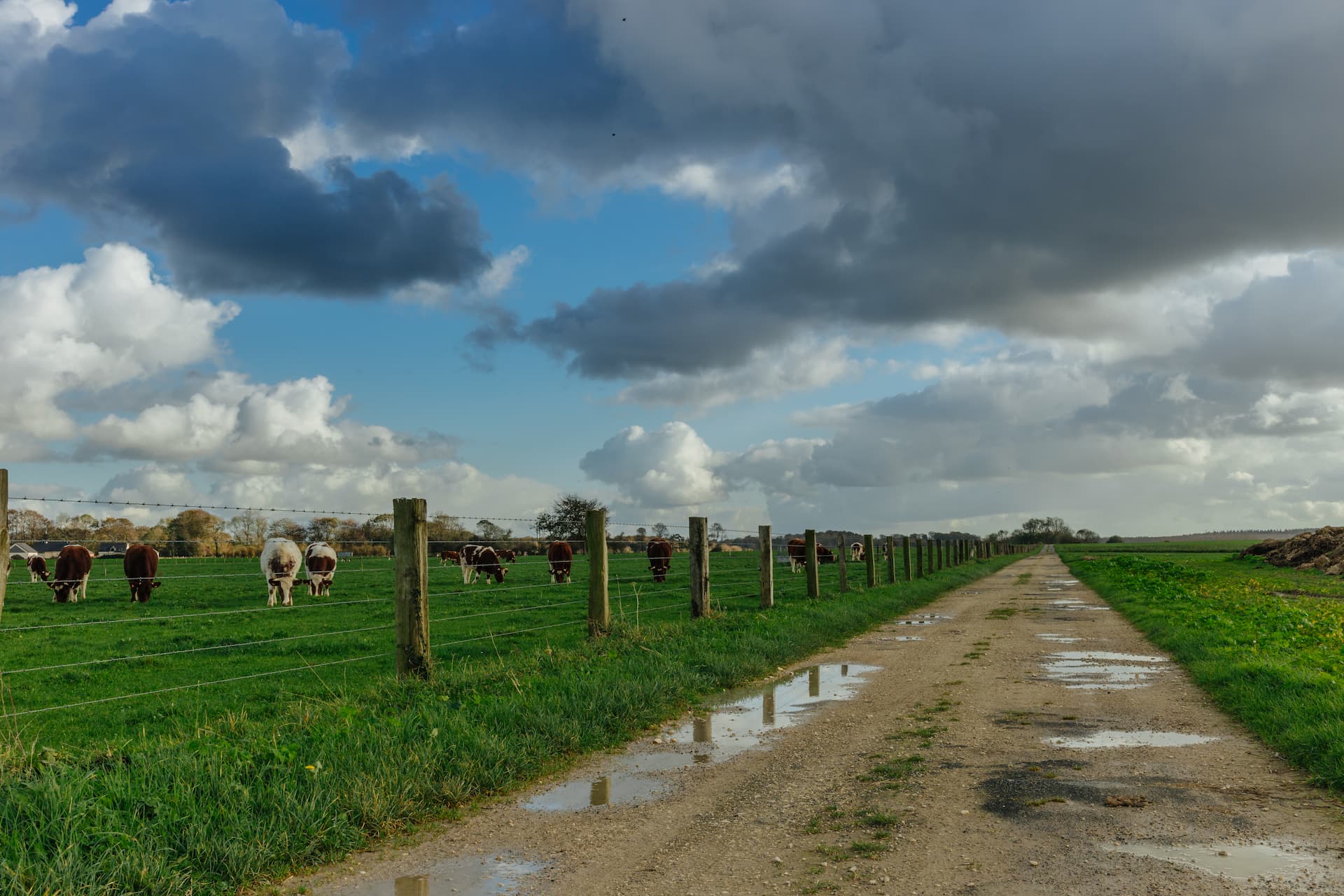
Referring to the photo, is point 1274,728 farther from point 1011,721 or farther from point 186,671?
point 186,671

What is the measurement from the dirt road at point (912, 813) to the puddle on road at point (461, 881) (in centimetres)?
2

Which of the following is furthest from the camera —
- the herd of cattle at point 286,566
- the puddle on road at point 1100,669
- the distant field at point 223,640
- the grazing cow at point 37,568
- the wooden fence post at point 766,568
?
the grazing cow at point 37,568

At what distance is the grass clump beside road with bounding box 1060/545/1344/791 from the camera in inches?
276

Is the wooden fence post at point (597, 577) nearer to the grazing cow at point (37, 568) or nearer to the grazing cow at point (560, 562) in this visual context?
the grazing cow at point (560, 562)

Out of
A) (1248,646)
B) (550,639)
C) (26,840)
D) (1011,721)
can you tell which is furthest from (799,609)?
(26,840)

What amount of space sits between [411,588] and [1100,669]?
850 centimetres

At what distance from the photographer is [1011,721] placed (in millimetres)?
8117

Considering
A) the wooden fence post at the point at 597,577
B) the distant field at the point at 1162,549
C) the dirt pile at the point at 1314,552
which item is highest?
the wooden fence post at the point at 597,577

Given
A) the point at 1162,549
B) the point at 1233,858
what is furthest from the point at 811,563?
the point at 1162,549

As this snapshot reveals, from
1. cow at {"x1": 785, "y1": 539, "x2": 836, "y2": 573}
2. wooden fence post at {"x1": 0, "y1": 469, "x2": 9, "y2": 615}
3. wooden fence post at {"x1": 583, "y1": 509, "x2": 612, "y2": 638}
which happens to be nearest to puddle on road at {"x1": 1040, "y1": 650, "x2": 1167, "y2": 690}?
wooden fence post at {"x1": 583, "y1": 509, "x2": 612, "y2": 638}

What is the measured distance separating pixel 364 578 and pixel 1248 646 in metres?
29.9

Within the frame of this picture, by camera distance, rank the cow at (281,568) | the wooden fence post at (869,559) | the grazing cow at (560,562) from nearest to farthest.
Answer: the wooden fence post at (869,559)
the cow at (281,568)
the grazing cow at (560,562)

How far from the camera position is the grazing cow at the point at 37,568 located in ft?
123

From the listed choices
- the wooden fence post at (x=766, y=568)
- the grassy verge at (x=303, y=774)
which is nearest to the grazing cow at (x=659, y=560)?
the wooden fence post at (x=766, y=568)
